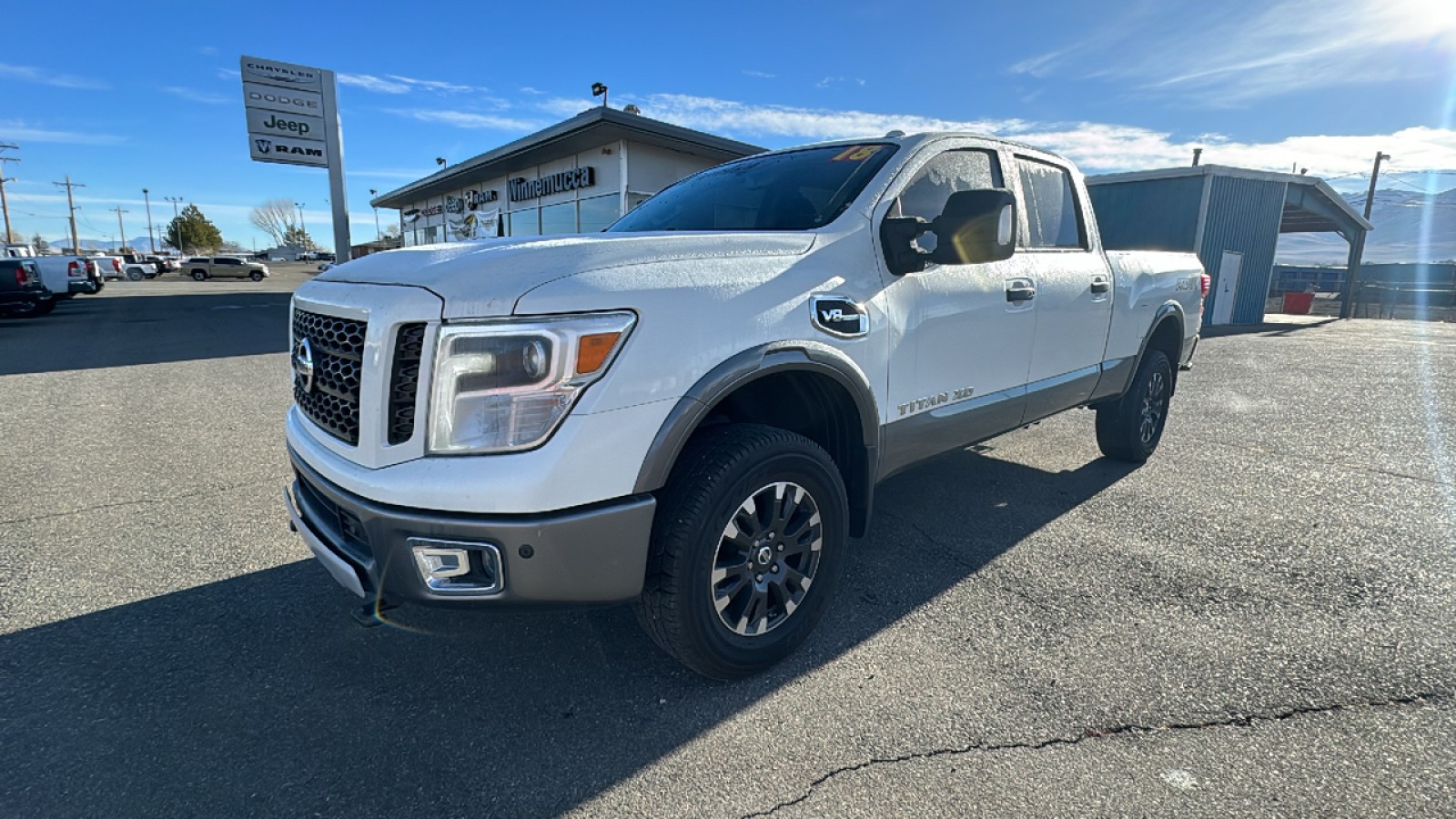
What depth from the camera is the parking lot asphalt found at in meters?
1.99

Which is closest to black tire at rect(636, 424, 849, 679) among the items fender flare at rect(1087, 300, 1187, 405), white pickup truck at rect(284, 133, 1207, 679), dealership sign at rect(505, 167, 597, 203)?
white pickup truck at rect(284, 133, 1207, 679)

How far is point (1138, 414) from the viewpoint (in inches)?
199

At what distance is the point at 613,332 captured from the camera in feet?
6.44

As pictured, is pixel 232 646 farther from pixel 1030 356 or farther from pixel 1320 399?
pixel 1320 399

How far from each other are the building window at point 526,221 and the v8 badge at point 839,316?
19760 millimetres

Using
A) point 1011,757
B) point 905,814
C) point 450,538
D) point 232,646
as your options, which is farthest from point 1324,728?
point 232,646

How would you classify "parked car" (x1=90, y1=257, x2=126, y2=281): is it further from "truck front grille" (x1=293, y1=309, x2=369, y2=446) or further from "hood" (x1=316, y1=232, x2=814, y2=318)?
"hood" (x1=316, y1=232, x2=814, y2=318)

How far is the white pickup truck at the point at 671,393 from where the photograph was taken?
191cm

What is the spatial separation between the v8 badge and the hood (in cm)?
20

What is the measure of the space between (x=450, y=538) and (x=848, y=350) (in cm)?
148

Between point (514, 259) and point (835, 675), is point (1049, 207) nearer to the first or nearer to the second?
point (835, 675)

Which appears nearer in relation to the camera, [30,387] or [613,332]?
[613,332]

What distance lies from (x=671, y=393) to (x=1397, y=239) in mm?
224212

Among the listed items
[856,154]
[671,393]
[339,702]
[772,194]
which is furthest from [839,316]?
[339,702]
